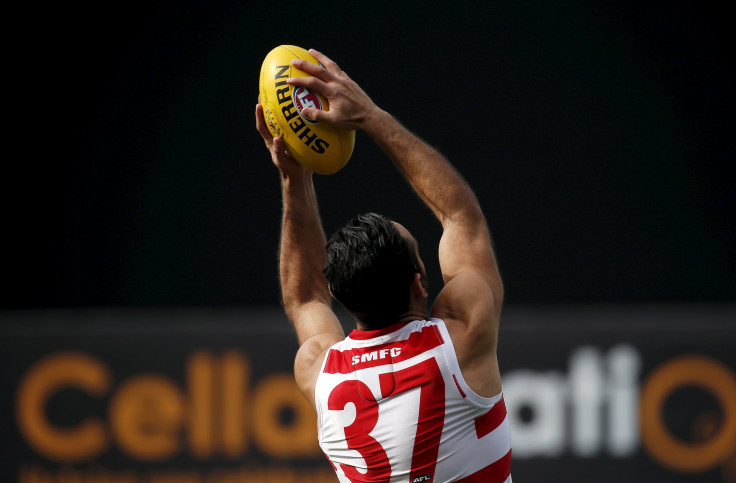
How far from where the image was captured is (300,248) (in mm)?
3646

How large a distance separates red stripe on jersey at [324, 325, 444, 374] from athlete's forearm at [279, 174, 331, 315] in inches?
22.9

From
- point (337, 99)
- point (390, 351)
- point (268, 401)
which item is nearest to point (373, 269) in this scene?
point (390, 351)

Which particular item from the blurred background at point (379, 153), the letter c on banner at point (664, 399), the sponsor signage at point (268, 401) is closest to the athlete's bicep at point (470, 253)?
the sponsor signage at point (268, 401)

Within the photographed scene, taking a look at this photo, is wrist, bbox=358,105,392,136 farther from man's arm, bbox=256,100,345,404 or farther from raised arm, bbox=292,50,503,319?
man's arm, bbox=256,100,345,404

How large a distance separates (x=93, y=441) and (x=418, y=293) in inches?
187

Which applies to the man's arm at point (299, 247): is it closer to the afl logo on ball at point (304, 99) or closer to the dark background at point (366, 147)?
the afl logo on ball at point (304, 99)

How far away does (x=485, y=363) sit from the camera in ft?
9.83

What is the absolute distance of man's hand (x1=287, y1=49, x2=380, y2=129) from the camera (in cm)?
326

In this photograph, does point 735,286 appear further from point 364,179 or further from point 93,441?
point 93,441

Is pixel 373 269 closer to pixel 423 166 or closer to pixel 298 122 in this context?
pixel 423 166

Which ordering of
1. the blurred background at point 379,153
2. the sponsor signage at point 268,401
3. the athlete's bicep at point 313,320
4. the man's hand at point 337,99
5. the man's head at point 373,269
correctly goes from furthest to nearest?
the blurred background at point 379,153
the sponsor signage at point 268,401
the athlete's bicep at point 313,320
the man's hand at point 337,99
the man's head at point 373,269

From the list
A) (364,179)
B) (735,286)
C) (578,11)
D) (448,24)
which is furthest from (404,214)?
(735,286)

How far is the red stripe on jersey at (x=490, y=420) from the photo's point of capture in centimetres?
300

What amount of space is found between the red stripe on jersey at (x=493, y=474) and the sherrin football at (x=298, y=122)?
1.21 meters
